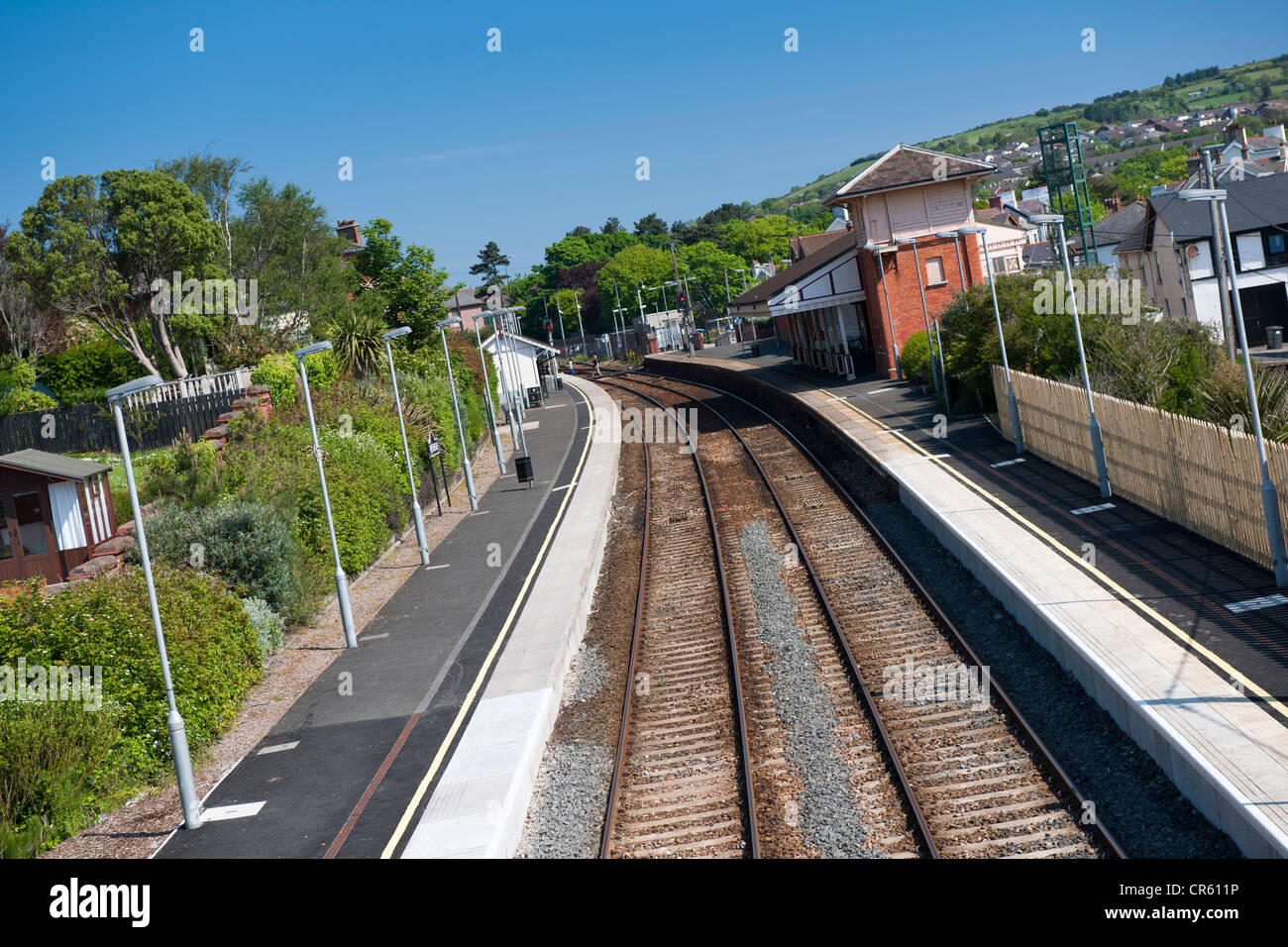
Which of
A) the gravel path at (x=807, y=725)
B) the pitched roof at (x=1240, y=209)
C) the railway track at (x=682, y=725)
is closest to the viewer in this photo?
the gravel path at (x=807, y=725)

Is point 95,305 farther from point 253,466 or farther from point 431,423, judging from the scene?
point 253,466

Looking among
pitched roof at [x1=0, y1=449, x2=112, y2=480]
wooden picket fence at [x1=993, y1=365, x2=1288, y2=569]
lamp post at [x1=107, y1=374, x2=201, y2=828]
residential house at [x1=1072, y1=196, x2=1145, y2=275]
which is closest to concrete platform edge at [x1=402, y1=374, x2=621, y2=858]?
lamp post at [x1=107, y1=374, x2=201, y2=828]

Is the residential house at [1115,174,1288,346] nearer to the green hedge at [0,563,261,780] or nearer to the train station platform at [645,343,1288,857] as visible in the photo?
the train station platform at [645,343,1288,857]

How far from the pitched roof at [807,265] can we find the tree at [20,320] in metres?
32.0

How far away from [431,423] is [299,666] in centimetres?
1741

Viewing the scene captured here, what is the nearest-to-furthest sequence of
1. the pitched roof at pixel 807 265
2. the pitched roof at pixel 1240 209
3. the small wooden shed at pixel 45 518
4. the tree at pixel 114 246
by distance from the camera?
the small wooden shed at pixel 45 518 < the tree at pixel 114 246 < the pitched roof at pixel 807 265 < the pitched roof at pixel 1240 209

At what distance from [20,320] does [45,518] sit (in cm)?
2370

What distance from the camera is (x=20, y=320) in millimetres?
40688

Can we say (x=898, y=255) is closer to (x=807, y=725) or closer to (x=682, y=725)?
(x=682, y=725)

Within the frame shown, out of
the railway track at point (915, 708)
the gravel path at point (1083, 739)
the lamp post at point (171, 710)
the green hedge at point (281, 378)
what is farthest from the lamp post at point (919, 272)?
the lamp post at point (171, 710)

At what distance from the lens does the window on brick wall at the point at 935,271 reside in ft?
145

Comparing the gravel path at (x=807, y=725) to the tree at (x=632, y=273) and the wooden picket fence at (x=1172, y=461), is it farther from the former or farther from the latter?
the tree at (x=632, y=273)

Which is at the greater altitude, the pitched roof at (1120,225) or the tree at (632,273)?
the tree at (632,273)

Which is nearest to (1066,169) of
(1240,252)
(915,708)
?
(1240,252)
